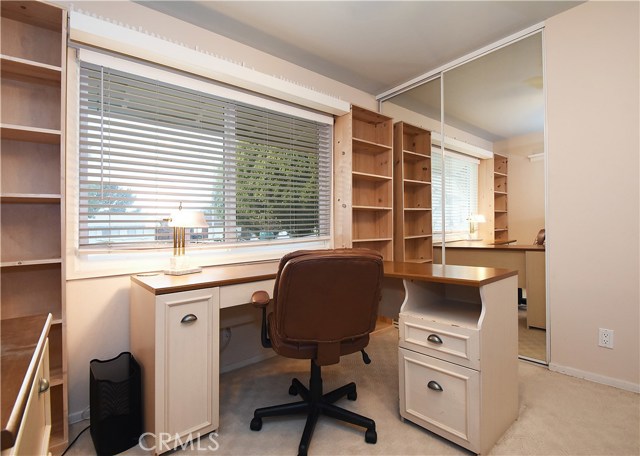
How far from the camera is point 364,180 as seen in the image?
3.36 metres

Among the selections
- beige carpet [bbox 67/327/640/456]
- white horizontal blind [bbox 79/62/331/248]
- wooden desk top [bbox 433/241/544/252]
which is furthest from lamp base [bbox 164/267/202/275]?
wooden desk top [bbox 433/241/544/252]

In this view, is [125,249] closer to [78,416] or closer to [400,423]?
[78,416]

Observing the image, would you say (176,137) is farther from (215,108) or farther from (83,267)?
(83,267)

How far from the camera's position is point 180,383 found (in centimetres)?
155

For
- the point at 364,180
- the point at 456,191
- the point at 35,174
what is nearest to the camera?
the point at 35,174

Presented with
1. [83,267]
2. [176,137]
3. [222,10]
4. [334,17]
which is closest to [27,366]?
[83,267]

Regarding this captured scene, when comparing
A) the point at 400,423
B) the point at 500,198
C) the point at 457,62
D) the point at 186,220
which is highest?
the point at 457,62

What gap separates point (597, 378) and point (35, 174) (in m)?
3.66

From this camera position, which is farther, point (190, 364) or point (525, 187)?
point (525, 187)

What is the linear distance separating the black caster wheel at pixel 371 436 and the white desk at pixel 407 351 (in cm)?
24

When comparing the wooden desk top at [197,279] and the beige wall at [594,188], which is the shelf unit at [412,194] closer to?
the beige wall at [594,188]

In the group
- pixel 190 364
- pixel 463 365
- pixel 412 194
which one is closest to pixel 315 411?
pixel 190 364

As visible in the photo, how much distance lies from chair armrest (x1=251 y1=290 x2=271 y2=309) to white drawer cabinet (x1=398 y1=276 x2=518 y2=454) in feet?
2.47

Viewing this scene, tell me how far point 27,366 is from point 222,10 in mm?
2316
